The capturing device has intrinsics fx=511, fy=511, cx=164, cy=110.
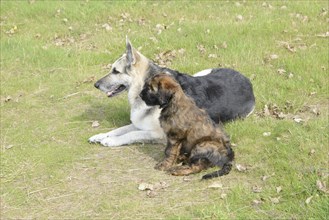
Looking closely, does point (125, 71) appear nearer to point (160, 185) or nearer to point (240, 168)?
point (160, 185)

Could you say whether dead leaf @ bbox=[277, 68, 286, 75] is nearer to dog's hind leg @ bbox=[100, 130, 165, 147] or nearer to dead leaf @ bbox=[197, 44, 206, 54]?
dead leaf @ bbox=[197, 44, 206, 54]

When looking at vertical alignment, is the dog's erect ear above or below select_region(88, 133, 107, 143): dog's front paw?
above

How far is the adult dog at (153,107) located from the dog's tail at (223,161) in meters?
1.00

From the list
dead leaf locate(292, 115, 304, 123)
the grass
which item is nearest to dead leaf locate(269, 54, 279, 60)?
the grass

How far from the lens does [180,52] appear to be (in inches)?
420

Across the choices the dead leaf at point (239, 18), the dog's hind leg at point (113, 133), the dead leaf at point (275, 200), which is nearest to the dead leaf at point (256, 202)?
the dead leaf at point (275, 200)

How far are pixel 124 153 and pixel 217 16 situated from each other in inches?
255

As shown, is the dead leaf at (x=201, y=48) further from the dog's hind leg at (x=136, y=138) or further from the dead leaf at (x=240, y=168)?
the dead leaf at (x=240, y=168)

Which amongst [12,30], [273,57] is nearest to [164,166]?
[273,57]

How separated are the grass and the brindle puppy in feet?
0.89

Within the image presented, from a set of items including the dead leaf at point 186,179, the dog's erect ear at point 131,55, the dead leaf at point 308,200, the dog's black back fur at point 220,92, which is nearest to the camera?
the dead leaf at point 308,200

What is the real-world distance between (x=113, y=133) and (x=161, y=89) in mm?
1616

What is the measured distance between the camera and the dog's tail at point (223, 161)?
607cm

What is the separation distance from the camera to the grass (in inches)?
225
